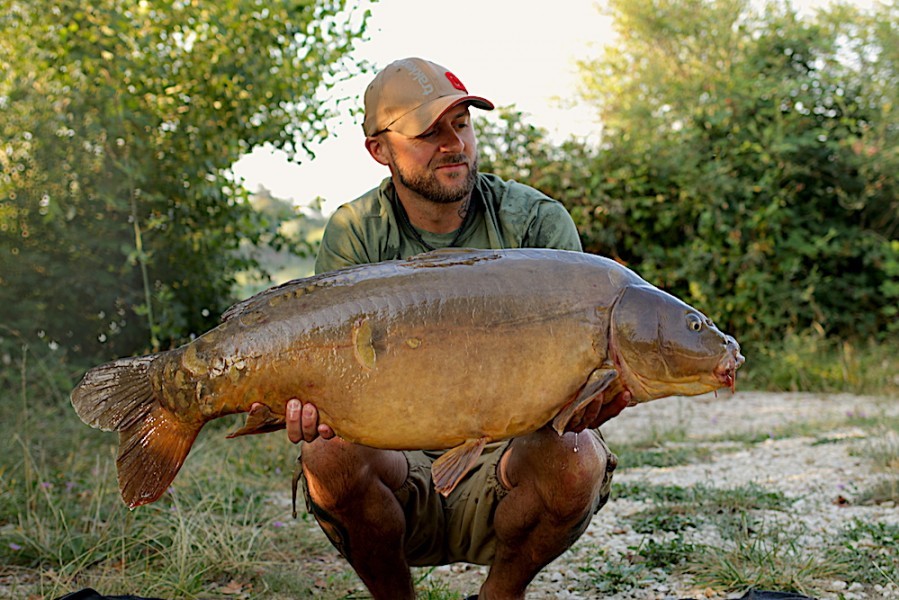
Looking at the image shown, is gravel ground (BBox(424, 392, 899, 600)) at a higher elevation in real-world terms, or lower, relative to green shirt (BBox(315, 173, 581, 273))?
lower

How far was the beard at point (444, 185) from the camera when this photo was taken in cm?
289

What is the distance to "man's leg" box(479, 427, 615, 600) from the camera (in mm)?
2479

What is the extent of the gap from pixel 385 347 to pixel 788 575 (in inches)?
63.7

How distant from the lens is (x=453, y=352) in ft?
7.02

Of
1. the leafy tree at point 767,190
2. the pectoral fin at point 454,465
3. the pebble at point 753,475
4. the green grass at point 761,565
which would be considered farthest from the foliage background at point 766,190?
the pectoral fin at point 454,465

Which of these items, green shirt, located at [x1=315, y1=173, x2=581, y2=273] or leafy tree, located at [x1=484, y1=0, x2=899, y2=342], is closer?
green shirt, located at [x1=315, y1=173, x2=581, y2=273]

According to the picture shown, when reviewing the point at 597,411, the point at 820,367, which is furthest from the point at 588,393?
the point at 820,367

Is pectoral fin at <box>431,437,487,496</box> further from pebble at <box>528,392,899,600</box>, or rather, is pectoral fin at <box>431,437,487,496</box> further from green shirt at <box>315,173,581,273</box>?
pebble at <box>528,392,899,600</box>

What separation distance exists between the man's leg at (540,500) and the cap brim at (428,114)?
998 millimetres

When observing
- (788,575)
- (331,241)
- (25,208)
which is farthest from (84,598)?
(25,208)

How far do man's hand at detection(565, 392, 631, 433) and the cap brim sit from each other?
1.07 m

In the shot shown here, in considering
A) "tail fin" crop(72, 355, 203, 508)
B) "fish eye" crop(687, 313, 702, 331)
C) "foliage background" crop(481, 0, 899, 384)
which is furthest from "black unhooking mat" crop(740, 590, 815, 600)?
"foliage background" crop(481, 0, 899, 384)

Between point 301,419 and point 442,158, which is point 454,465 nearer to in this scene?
point 301,419

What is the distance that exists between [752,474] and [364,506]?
281 cm
